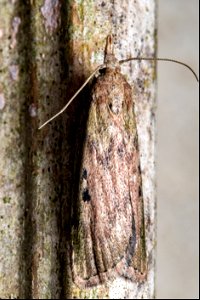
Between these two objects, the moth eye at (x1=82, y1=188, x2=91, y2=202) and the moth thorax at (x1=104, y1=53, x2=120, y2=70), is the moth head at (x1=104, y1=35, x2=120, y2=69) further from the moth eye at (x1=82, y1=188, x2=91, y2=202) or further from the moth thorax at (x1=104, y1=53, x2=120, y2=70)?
the moth eye at (x1=82, y1=188, x2=91, y2=202)

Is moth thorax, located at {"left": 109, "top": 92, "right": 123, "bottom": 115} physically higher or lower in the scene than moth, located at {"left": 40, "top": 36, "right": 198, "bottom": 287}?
higher

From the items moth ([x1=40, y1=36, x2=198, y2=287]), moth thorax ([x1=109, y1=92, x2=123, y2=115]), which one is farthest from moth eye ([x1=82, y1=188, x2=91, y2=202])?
moth thorax ([x1=109, y1=92, x2=123, y2=115])

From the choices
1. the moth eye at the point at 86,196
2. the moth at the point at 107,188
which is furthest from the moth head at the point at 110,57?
the moth eye at the point at 86,196

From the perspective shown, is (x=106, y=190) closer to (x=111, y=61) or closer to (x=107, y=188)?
(x=107, y=188)

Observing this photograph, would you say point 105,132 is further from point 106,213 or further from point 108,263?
point 108,263

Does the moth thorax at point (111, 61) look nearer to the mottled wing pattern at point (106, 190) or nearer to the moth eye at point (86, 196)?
the mottled wing pattern at point (106, 190)

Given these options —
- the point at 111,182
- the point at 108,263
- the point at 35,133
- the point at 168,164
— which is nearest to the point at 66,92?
the point at 35,133

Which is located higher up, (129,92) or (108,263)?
(129,92)
